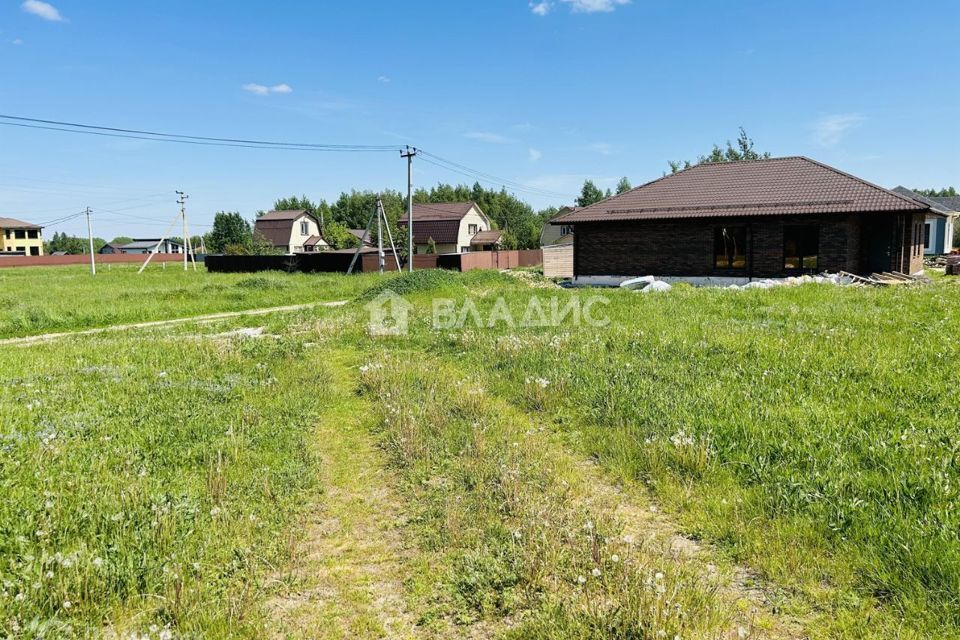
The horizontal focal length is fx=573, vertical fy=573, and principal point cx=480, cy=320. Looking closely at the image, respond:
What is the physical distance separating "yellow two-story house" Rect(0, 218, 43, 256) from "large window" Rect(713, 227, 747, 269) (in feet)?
319

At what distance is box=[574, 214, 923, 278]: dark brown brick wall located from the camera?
1906cm

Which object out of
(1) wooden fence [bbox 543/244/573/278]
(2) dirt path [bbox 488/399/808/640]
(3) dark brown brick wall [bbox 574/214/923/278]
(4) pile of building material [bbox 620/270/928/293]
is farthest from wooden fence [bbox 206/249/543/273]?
(2) dirt path [bbox 488/399/808/640]

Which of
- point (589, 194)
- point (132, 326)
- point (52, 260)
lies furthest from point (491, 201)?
point (132, 326)

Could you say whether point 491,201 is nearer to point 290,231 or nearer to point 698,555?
point 290,231

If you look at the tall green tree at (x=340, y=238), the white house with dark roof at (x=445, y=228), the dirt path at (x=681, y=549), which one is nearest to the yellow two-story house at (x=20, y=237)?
the tall green tree at (x=340, y=238)

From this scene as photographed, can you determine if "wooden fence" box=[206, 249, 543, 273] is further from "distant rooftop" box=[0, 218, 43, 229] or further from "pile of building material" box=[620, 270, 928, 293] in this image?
"distant rooftop" box=[0, 218, 43, 229]

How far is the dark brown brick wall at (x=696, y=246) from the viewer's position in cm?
1906

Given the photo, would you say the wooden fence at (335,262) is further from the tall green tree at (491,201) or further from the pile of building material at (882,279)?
the tall green tree at (491,201)

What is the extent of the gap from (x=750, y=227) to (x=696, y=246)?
1890 millimetres

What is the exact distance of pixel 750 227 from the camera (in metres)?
20.2

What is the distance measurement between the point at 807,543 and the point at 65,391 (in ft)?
25.4

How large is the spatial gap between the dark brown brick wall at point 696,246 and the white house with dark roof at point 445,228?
103 feet

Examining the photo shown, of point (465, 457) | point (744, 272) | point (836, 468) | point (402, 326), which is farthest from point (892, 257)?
point (465, 457)

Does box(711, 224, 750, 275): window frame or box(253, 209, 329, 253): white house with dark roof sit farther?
box(253, 209, 329, 253): white house with dark roof
